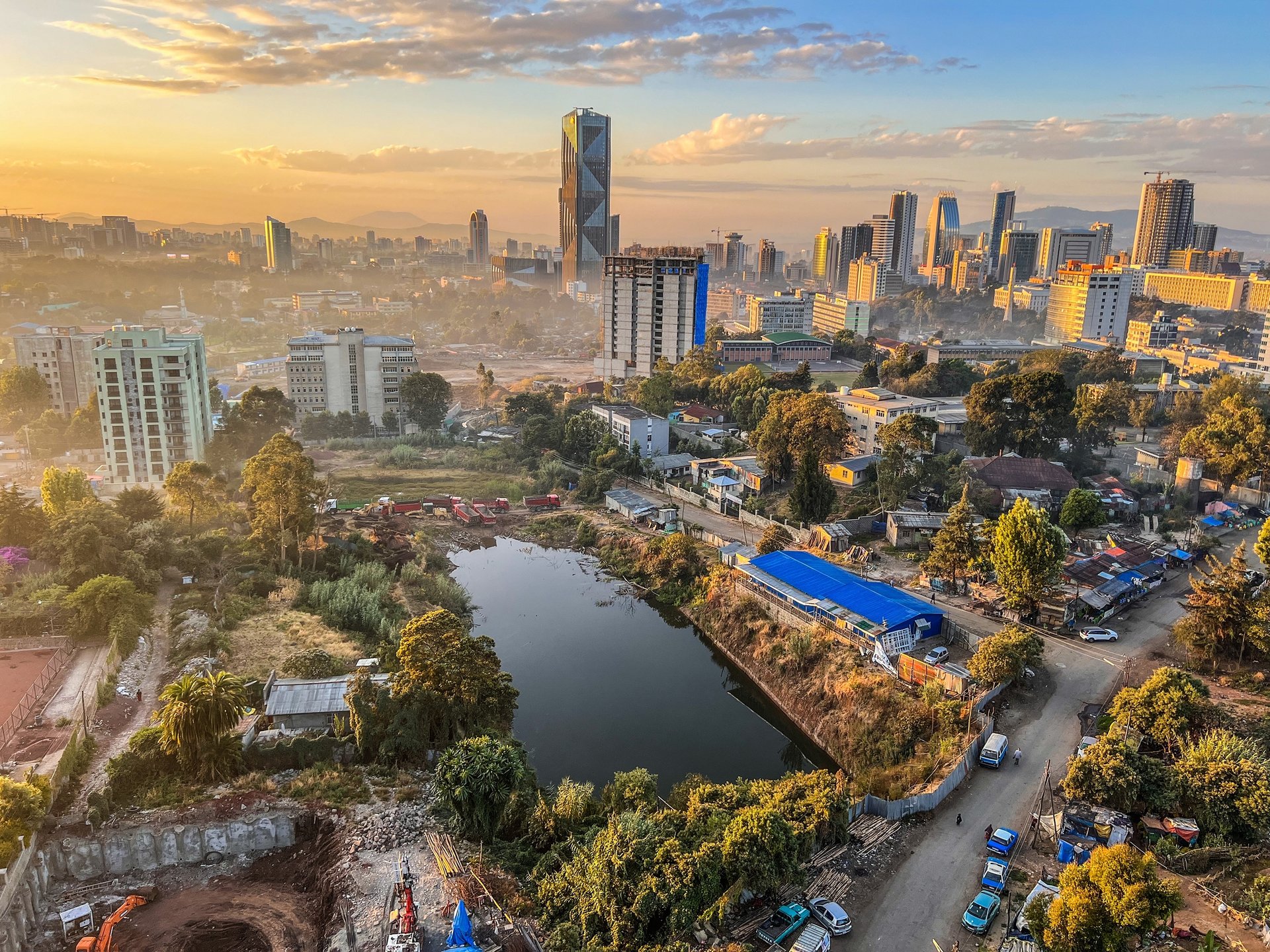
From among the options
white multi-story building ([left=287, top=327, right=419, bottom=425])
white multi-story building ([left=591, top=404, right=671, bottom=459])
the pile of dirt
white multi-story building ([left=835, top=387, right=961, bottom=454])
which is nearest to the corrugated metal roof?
the pile of dirt

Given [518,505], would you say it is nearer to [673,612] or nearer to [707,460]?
[707,460]

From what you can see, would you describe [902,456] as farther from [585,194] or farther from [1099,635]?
[585,194]

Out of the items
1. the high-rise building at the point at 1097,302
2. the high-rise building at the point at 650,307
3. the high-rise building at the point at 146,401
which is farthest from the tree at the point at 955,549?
the high-rise building at the point at 1097,302

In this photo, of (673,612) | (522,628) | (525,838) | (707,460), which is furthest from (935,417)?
(525,838)

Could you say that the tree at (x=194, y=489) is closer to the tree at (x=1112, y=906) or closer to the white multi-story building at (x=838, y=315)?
the tree at (x=1112, y=906)

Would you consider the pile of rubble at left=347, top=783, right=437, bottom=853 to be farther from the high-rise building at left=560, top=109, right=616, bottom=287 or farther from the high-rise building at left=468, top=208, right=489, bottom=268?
the high-rise building at left=468, top=208, right=489, bottom=268

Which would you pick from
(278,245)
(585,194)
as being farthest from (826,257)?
(278,245)
